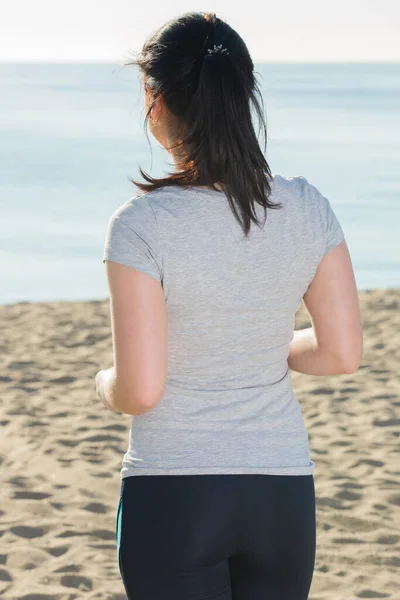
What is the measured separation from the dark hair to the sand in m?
2.72

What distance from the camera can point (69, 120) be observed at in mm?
54125

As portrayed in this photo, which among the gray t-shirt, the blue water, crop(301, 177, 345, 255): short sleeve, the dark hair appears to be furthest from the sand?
the dark hair

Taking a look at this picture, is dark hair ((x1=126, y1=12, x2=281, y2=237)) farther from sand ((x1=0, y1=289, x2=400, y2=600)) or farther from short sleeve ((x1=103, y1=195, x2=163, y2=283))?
sand ((x1=0, y1=289, x2=400, y2=600))

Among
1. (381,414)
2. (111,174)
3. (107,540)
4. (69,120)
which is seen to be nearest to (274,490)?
(107,540)

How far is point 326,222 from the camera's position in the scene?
1747mm

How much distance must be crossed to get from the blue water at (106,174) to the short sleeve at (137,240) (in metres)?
0.23

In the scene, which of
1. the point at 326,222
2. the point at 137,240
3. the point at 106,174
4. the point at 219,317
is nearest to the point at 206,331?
the point at 219,317

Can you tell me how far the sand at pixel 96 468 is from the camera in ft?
13.7

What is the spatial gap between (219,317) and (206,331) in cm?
3

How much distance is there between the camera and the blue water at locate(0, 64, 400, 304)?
46.1 feet

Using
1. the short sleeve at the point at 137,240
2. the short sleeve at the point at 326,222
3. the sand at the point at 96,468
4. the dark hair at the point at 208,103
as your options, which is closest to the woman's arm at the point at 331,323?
the short sleeve at the point at 326,222

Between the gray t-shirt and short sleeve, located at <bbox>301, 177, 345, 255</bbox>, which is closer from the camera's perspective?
the gray t-shirt

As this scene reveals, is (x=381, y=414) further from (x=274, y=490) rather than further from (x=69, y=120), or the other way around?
(x=69, y=120)

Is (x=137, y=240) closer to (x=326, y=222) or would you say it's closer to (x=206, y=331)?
(x=206, y=331)
